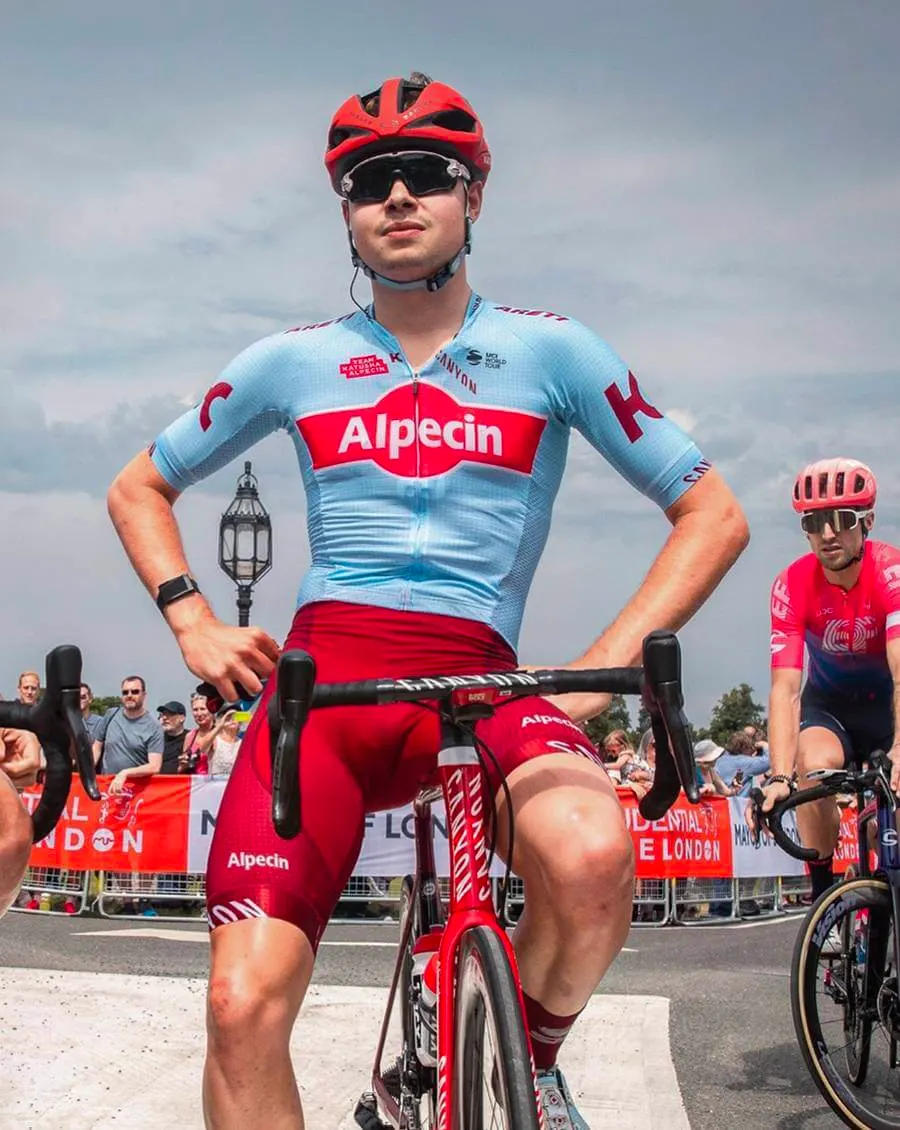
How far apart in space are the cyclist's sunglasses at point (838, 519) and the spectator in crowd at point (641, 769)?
27.0ft

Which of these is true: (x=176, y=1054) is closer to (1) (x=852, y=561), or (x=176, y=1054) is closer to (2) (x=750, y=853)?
(1) (x=852, y=561)

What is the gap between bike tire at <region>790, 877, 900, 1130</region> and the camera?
5.85 meters

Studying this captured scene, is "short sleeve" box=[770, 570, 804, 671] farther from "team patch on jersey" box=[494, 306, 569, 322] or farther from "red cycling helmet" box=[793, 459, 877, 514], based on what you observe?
"team patch on jersey" box=[494, 306, 569, 322]

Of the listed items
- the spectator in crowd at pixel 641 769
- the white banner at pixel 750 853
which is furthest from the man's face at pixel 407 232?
the white banner at pixel 750 853

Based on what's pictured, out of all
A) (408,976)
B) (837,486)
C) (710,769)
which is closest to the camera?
(408,976)

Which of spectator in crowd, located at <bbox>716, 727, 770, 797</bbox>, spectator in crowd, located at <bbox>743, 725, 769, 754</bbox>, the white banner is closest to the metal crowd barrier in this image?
the white banner

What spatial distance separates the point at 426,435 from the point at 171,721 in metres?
11.7

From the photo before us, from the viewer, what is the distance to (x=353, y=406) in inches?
149

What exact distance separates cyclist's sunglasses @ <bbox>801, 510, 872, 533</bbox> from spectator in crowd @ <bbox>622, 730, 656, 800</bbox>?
27.0ft

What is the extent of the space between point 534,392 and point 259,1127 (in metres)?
1.74

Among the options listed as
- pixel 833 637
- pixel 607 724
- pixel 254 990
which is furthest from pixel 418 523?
pixel 607 724

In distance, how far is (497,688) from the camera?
304 cm

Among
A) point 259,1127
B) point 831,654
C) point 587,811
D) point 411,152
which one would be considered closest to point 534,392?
point 411,152

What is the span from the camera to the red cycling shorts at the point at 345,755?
3.28m
